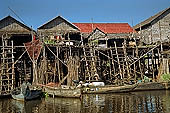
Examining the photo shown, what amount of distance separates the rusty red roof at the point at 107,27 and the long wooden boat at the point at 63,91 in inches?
533

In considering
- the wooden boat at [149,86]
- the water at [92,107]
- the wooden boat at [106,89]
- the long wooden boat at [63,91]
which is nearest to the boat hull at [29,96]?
the water at [92,107]

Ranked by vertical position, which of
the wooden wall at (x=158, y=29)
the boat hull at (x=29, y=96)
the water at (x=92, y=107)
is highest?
the wooden wall at (x=158, y=29)

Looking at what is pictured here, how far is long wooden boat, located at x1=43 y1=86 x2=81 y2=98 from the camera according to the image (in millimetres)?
18811

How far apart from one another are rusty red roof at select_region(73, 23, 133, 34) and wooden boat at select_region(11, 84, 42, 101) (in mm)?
14804

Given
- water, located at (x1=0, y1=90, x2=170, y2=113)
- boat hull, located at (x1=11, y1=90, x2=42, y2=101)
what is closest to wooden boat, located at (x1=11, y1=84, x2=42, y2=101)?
boat hull, located at (x1=11, y1=90, x2=42, y2=101)

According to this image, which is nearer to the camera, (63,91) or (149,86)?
(63,91)

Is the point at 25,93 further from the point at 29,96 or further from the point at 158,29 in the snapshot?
the point at 158,29

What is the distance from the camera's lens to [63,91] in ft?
65.4

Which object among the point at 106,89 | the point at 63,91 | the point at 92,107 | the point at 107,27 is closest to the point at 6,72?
the point at 63,91

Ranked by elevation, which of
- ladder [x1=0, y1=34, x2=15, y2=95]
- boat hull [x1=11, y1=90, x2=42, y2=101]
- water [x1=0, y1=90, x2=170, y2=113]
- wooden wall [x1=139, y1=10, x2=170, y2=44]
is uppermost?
wooden wall [x1=139, y1=10, x2=170, y2=44]

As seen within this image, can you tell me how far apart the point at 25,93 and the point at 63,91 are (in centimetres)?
321

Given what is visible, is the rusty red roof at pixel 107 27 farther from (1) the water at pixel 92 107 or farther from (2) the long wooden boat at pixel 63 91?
→ (1) the water at pixel 92 107

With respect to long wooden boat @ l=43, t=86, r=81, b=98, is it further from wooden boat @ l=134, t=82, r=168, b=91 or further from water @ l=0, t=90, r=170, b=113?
wooden boat @ l=134, t=82, r=168, b=91

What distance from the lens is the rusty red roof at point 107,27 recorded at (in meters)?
33.2
